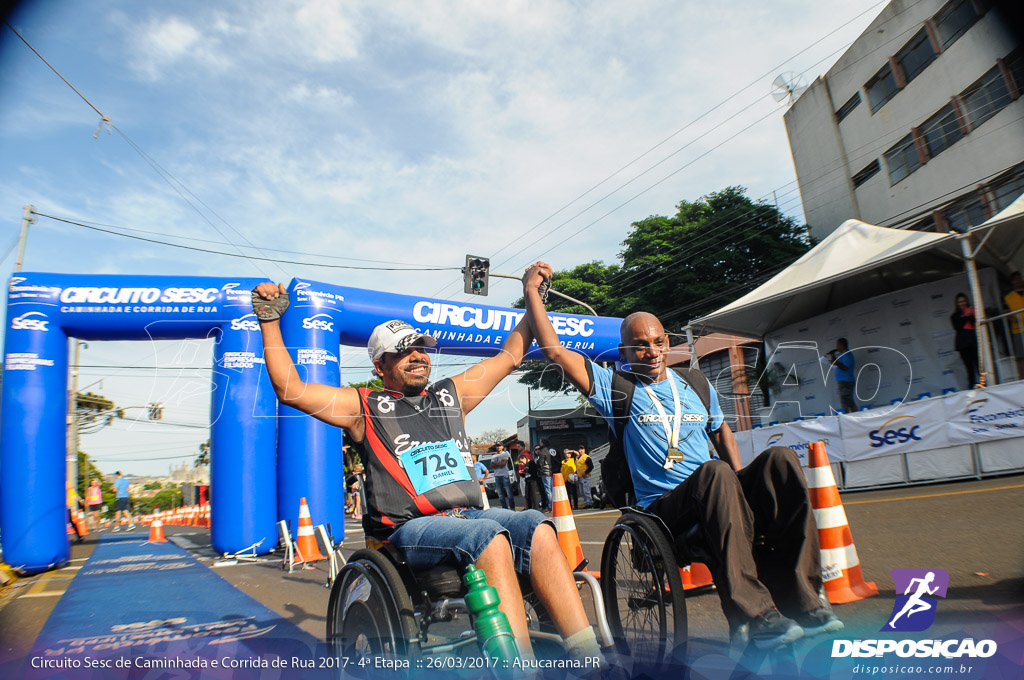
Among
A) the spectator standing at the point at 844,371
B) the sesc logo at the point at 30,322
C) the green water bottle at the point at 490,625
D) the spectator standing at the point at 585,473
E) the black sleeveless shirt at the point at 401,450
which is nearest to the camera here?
the green water bottle at the point at 490,625

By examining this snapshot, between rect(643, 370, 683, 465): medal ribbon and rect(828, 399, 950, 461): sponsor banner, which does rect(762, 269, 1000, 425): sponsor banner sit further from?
rect(643, 370, 683, 465): medal ribbon

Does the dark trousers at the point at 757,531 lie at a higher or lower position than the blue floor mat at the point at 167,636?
higher

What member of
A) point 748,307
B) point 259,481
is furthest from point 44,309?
point 748,307

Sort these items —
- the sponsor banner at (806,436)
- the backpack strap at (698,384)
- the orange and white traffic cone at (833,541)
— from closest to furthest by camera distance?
the orange and white traffic cone at (833,541), the backpack strap at (698,384), the sponsor banner at (806,436)

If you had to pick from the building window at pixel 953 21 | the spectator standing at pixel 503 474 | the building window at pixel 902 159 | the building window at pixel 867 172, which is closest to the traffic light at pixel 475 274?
the spectator standing at pixel 503 474

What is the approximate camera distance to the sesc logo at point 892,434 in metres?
9.06

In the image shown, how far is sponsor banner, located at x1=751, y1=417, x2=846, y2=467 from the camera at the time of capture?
10172 mm

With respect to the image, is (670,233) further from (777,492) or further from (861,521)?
(777,492)

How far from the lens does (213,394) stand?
333 inches

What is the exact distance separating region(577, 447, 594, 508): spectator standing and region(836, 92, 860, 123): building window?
16.3 m

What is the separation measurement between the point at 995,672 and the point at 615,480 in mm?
1634

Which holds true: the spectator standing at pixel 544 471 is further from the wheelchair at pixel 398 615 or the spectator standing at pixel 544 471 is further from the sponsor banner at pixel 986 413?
the wheelchair at pixel 398 615

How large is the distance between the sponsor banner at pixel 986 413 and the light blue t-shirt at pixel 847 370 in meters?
3.55

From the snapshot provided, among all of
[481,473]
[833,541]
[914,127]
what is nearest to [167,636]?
[833,541]
